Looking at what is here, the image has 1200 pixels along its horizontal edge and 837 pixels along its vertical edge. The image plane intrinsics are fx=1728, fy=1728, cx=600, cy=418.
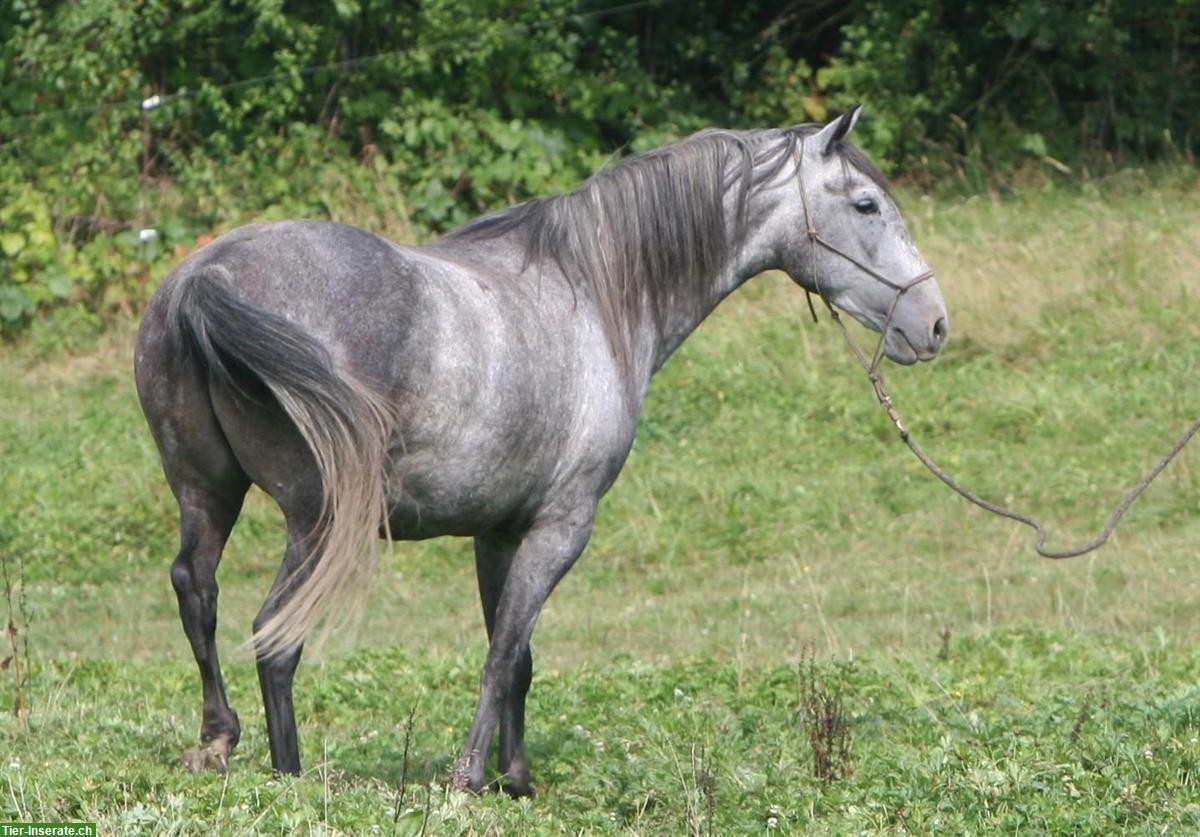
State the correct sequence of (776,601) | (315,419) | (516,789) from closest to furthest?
(315,419) → (516,789) → (776,601)

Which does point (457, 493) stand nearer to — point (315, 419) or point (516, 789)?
point (315, 419)

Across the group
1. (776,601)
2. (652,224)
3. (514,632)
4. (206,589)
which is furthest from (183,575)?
(776,601)

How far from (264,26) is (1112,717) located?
12.1 m

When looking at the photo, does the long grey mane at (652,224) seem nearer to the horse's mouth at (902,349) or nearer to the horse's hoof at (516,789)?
the horse's mouth at (902,349)

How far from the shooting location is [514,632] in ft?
17.2

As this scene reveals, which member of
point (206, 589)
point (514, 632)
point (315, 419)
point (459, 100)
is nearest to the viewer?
A: point (315, 419)

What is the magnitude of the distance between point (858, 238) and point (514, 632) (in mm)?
1700

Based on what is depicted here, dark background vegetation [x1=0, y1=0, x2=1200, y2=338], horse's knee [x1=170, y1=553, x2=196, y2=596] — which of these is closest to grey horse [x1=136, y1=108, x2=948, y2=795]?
horse's knee [x1=170, y1=553, x2=196, y2=596]

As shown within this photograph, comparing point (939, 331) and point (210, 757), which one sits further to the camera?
point (939, 331)

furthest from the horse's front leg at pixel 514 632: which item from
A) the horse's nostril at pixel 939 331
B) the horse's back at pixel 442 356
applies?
the horse's nostril at pixel 939 331

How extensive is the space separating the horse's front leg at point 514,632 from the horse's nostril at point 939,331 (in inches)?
51.6

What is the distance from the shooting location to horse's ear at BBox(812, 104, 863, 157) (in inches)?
219

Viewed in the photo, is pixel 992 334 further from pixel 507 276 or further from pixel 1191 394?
pixel 507 276

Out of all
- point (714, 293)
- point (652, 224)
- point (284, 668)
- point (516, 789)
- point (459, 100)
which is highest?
point (652, 224)
